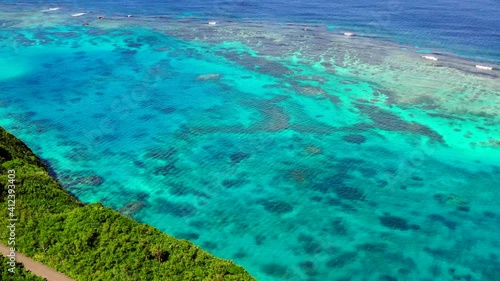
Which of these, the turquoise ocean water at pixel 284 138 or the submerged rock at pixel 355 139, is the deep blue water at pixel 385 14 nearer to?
the turquoise ocean water at pixel 284 138

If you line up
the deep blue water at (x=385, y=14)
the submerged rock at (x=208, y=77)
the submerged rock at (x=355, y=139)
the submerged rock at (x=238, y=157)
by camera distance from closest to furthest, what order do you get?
1. the submerged rock at (x=238, y=157)
2. the submerged rock at (x=355, y=139)
3. the submerged rock at (x=208, y=77)
4. the deep blue water at (x=385, y=14)

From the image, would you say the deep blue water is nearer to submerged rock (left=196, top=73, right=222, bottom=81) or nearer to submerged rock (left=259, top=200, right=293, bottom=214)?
submerged rock (left=196, top=73, right=222, bottom=81)

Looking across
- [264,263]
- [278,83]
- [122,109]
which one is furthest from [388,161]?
[122,109]

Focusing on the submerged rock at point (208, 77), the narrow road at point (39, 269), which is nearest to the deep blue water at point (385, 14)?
the submerged rock at point (208, 77)

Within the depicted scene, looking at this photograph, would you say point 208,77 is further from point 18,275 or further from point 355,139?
point 18,275

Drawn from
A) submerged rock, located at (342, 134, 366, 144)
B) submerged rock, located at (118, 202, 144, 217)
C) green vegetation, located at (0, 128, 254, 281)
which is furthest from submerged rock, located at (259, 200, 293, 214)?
submerged rock, located at (342, 134, 366, 144)

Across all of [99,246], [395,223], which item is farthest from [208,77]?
[99,246]

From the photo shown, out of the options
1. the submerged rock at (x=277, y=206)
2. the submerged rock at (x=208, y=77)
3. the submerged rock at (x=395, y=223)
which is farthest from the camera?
the submerged rock at (x=208, y=77)
